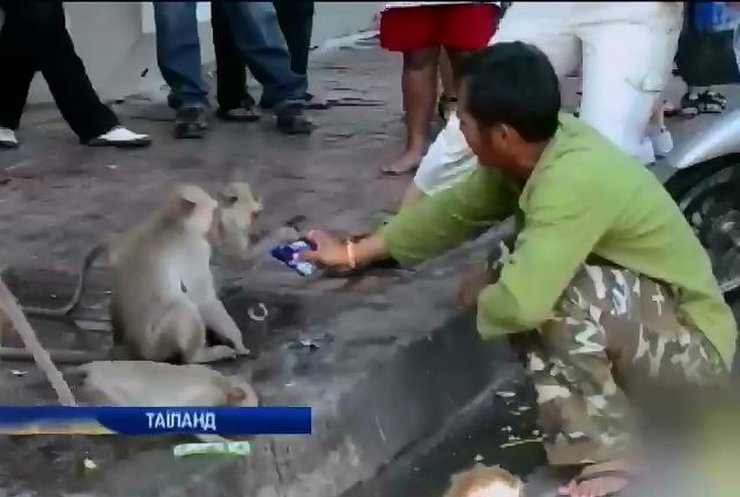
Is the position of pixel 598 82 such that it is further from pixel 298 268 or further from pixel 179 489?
pixel 179 489

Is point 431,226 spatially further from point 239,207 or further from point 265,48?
point 265,48

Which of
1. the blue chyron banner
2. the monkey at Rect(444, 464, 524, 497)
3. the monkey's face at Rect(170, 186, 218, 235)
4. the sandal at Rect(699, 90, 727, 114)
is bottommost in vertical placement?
the monkey at Rect(444, 464, 524, 497)

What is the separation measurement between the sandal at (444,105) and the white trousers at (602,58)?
2 centimetres

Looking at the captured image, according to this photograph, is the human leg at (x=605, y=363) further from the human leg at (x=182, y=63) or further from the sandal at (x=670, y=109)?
the human leg at (x=182, y=63)

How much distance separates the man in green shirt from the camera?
2.36 m

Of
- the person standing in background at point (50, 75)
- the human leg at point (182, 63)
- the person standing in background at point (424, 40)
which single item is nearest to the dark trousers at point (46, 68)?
the person standing in background at point (50, 75)

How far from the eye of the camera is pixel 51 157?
284 centimetres

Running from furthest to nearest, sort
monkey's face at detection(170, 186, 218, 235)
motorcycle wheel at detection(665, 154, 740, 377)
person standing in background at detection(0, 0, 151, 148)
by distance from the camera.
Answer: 1. motorcycle wheel at detection(665, 154, 740, 377)
2. monkey's face at detection(170, 186, 218, 235)
3. person standing in background at detection(0, 0, 151, 148)

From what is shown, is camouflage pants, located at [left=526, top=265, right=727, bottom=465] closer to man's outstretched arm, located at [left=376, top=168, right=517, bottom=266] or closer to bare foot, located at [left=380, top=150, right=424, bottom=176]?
man's outstretched arm, located at [left=376, top=168, right=517, bottom=266]

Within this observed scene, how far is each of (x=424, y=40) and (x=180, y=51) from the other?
486 millimetres

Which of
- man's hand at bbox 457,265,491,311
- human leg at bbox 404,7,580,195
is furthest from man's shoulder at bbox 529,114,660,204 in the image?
man's hand at bbox 457,265,491,311

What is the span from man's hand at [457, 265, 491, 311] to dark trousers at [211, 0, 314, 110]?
1.59 feet

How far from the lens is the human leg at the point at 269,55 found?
2.27 m

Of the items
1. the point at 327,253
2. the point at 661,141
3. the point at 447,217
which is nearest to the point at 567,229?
the point at 447,217
